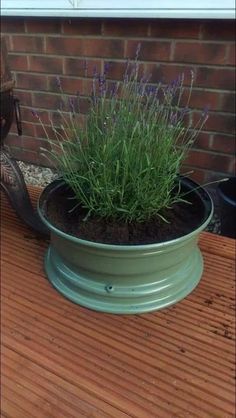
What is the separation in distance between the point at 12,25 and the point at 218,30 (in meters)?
1.13

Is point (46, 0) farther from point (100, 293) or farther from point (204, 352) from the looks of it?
point (204, 352)

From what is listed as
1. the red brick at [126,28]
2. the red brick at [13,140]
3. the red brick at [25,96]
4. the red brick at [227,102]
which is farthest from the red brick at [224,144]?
the red brick at [13,140]

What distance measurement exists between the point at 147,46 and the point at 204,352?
140 centimetres

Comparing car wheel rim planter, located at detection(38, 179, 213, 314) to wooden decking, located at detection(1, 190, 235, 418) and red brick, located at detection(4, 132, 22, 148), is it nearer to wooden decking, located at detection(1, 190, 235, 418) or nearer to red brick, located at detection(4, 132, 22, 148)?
wooden decking, located at detection(1, 190, 235, 418)

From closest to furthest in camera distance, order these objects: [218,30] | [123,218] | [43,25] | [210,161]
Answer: [123,218] → [218,30] → [210,161] → [43,25]

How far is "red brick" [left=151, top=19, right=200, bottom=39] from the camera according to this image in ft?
5.55

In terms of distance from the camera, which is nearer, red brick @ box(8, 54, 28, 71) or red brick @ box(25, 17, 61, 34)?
red brick @ box(25, 17, 61, 34)

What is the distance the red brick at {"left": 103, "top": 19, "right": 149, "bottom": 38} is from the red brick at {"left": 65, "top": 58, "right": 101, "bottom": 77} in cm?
16

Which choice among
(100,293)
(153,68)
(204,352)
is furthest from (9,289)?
(153,68)

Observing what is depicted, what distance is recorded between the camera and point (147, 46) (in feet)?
5.98

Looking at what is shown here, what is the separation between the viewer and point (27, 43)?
84.6 inches

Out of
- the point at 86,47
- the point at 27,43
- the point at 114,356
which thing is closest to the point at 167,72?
the point at 86,47

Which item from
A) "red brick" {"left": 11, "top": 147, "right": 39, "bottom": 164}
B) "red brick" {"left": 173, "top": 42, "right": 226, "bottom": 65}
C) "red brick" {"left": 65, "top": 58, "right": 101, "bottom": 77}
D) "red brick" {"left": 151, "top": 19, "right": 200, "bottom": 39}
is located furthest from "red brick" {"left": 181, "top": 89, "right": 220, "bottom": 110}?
"red brick" {"left": 11, "top": 147, "right": 39, "bottom": 164}

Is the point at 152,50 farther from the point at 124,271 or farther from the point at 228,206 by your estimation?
the point at 124,271
